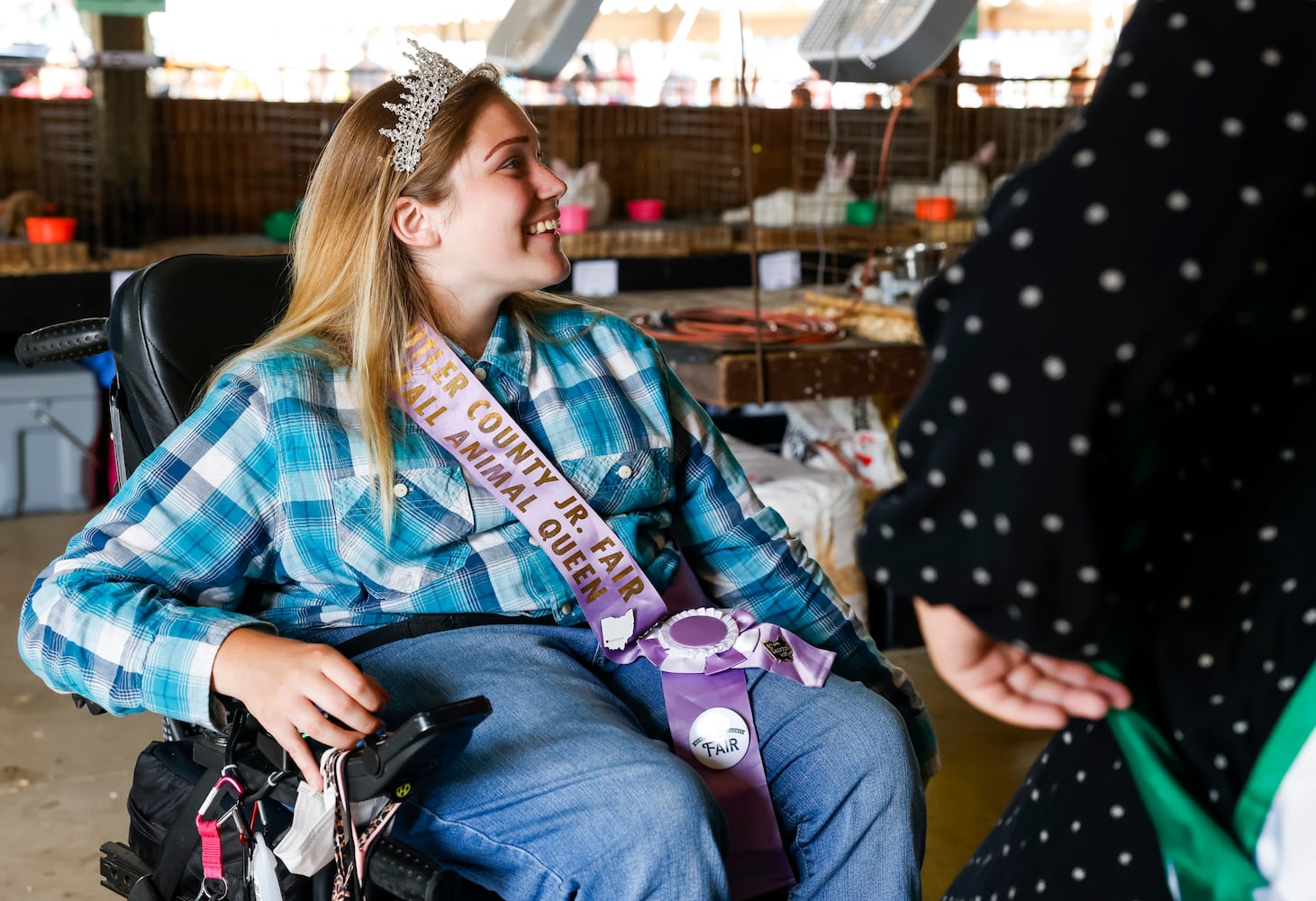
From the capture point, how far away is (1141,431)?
651 millimetres

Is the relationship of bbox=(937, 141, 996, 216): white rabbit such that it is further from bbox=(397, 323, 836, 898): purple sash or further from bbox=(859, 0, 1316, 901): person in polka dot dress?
bbox=(859, 0, 1316, 901): person in polka dot dress

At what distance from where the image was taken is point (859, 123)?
5.34 metres

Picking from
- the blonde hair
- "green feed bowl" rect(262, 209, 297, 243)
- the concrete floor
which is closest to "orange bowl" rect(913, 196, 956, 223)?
the concrete floor

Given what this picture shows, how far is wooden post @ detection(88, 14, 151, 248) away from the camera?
4289 millimetres

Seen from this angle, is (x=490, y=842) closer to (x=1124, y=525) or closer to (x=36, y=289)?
(x=1124, y=525)

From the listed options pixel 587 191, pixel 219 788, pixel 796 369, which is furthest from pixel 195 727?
pixel 587 191

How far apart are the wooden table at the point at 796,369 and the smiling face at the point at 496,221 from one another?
88cm

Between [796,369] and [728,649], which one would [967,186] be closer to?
[796,369]

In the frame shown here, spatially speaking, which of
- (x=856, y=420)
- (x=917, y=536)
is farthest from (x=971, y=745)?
(x=917, y=536)

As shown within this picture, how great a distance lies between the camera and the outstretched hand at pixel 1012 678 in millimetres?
748

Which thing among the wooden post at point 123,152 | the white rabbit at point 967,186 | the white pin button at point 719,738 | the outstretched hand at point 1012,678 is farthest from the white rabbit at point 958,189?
the outstretched hand at point 1012,678

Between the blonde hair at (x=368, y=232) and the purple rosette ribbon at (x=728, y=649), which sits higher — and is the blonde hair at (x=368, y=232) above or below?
above

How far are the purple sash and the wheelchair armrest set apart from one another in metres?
0.32

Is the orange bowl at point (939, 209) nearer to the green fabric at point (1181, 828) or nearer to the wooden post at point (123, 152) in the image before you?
the wooden post at point (123, 152)
